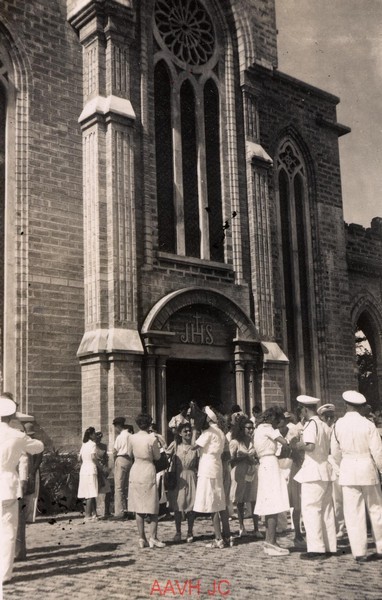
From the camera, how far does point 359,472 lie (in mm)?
8266

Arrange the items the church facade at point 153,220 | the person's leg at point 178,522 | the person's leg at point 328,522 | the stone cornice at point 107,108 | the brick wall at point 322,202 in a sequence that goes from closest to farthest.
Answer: the person's leg at point 328,522
the person's leg at point 178,522
the church facade at point 153,220
the stone cornice at point 107,108
the brick wall at point 322,202

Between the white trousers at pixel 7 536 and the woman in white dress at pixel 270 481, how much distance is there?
117 inches

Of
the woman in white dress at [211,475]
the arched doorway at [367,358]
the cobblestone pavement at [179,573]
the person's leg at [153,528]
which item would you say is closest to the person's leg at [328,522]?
the cobblestone pavement at [179,573]

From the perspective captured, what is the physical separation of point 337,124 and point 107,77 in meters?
8.61

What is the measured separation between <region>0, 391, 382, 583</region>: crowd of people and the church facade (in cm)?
366

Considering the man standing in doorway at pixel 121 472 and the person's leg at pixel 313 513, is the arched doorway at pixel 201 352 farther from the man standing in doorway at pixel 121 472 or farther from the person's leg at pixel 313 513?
the person's leg at pixel 313 513

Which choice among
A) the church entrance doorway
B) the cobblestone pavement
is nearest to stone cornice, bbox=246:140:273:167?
the church entrance doorway

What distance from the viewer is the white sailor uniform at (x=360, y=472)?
824 cm

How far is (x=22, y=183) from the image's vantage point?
14.0 metres

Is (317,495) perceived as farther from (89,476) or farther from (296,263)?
(296,263)

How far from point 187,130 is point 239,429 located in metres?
8.56

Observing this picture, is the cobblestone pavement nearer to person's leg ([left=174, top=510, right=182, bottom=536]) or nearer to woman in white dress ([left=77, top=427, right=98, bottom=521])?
person's leg ([left=174, top=510, right=182, bottom=536])

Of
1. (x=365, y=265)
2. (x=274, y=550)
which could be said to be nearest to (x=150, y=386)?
(x=274, y=550)

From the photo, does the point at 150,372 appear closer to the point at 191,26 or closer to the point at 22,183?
the point at 22,183
